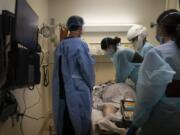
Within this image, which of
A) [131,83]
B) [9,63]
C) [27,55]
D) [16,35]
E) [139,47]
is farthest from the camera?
[139,47]

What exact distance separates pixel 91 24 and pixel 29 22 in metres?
2.64

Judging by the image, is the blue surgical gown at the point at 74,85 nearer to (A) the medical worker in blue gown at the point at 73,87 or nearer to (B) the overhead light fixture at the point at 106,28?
(A) the medical worker in blue gown at the point at 73,87

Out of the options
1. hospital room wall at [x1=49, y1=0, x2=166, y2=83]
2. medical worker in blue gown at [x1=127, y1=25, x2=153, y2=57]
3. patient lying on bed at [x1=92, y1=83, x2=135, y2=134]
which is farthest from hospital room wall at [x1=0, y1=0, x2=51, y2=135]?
medical worker in blue gown at [x1=127, y1=25, x2=153, y2=57]

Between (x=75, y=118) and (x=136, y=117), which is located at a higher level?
(x=136, y=117)

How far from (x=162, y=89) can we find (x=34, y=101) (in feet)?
7.30

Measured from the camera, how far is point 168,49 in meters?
1.65

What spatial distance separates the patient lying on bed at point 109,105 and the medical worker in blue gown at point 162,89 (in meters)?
0.46

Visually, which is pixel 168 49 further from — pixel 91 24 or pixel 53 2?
pixel 53 2

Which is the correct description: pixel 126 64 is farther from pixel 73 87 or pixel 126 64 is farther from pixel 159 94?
pixel 159 94

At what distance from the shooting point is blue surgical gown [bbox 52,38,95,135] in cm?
264

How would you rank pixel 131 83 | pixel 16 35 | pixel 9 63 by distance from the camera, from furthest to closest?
pixel 131 83, pixel 9 63, pixel 16 35

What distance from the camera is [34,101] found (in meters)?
3.44

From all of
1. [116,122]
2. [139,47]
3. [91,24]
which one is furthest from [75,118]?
[91,24]

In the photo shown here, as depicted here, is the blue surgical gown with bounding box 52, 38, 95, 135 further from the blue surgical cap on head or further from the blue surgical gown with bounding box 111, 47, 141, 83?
the blue surgical gown with bounding box 111, 47, 141, 83
